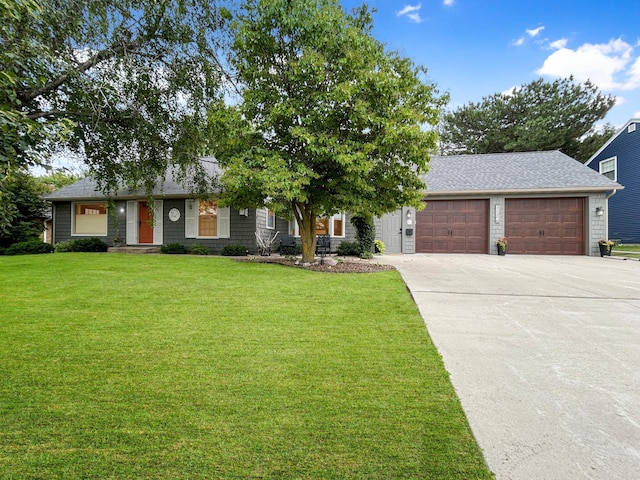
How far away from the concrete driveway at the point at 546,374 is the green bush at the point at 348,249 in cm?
671

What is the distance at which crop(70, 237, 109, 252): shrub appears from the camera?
11859 mm

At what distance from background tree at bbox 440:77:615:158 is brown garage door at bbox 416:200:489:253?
12.7 meters

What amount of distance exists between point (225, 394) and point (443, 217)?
1249 centimetres

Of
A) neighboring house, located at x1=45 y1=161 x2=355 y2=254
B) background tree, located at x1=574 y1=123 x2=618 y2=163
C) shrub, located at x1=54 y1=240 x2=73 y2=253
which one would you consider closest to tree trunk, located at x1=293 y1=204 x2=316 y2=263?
neighboring house, located at x1=45 y1=161 x2=355 y2=254

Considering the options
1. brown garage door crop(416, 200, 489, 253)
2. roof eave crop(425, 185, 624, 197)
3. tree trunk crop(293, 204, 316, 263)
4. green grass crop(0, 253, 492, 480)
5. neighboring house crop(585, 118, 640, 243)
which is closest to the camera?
green grass crop(0, 253, 492, 480)

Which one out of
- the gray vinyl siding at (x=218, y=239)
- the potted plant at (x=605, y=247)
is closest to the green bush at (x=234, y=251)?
the gray vinyl siding at (x=218, y=239)

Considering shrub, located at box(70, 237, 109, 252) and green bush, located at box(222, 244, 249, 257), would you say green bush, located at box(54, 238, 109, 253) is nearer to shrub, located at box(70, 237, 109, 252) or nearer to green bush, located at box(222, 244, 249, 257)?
shrub, located at box(70, 237, 109, 252)

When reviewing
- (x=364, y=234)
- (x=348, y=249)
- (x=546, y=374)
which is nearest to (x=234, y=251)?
(x=348, y=249)

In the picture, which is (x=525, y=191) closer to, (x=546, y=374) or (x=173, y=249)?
(x=546, y=374)

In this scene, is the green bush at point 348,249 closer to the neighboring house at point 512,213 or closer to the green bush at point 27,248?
the neighboring house at point 512,213

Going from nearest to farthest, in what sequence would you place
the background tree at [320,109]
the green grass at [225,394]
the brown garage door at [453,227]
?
the green grass at [225,394] < the background tree at [320,109] < the brown garage door at [453,227]

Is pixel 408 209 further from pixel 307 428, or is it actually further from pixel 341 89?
pixel 307 428

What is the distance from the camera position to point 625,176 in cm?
1697

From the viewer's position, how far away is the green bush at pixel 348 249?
1183cm
